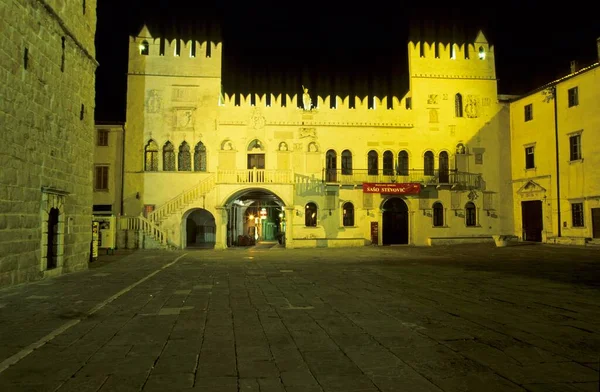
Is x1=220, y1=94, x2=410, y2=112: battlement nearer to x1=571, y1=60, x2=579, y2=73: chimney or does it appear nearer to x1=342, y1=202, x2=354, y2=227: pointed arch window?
x1=342, y1=202, x2=354, y2=227: pointed arch window

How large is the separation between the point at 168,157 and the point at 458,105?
21837 mm

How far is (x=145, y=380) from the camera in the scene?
485cm

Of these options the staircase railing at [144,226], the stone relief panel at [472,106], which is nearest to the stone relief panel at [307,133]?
the staircase railing at [144,226]

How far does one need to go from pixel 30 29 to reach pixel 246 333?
36.8ft

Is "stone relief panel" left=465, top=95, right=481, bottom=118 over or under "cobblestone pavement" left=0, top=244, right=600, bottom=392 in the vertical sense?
over

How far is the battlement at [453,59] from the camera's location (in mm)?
33531

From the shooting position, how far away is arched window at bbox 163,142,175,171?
3148cm

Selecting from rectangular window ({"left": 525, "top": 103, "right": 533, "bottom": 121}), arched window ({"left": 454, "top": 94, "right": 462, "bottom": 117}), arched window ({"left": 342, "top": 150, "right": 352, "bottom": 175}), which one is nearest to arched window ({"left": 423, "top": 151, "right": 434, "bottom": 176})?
arched window ({"left": 454, "top": 94, "right": 462, "bottom": 117})

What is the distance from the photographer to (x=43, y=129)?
13508 mm

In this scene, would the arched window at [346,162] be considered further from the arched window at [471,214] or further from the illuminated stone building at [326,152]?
the arched window at [471,214]

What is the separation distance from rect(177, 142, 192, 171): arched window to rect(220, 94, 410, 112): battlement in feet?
13.1

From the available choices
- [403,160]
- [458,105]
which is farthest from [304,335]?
[458,105]

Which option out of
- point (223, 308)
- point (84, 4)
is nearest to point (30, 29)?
point (84, 4)

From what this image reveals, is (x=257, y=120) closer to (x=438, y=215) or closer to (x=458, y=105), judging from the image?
(x=438, y=215)
